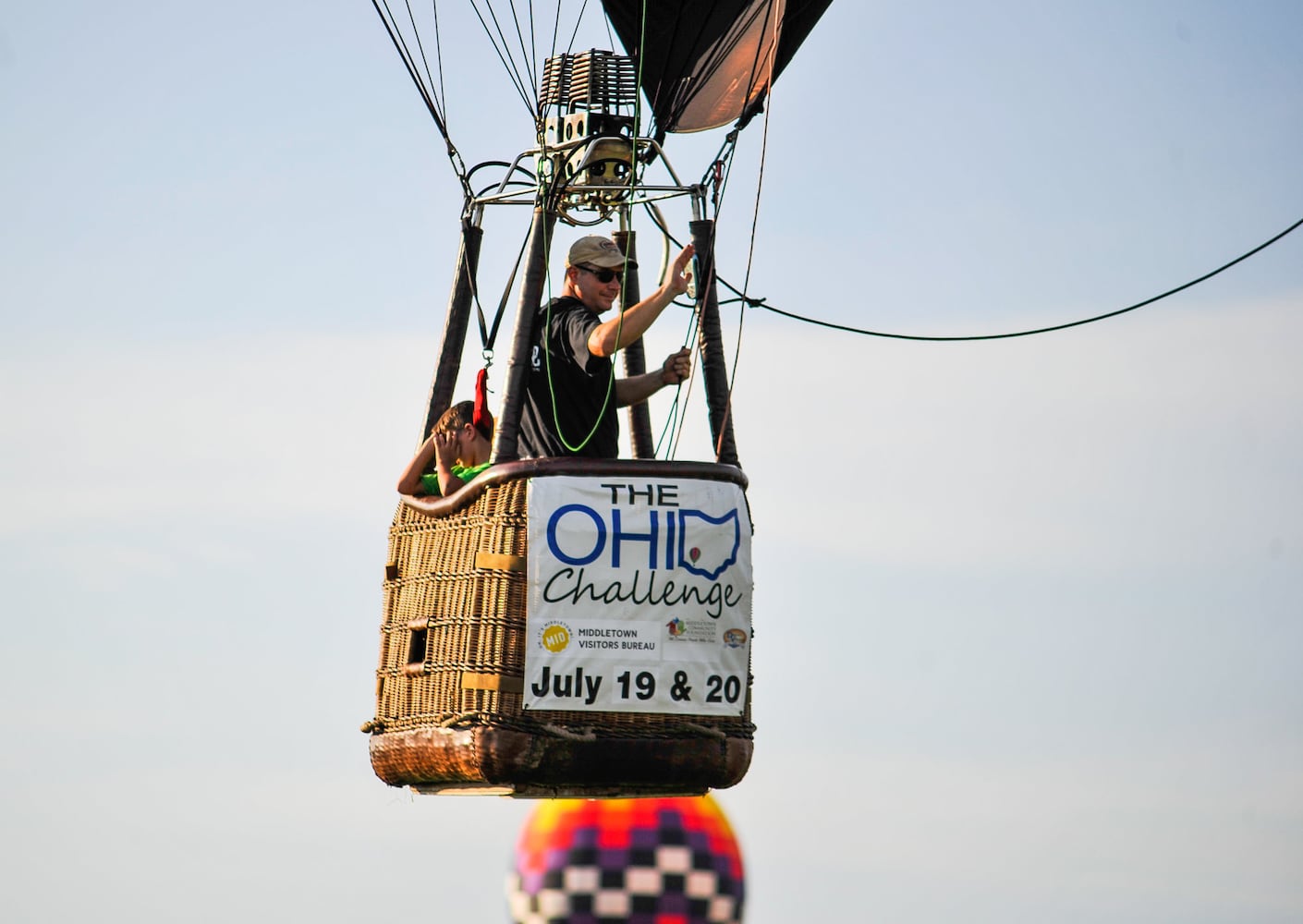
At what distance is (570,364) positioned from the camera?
11.8m

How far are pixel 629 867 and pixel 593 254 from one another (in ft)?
23.1

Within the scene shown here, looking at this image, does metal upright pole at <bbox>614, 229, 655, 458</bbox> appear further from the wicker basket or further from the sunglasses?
the wicker basket

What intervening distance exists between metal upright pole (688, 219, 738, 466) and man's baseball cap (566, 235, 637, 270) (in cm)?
37

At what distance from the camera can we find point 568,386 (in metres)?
11.8

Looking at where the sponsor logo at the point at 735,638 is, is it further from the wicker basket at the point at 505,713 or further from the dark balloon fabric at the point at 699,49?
the dark balloon fabric at the point at 699,49

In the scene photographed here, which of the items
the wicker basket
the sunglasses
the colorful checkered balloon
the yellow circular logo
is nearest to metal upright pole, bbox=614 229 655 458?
the sunglasses

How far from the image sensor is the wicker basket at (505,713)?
11.0 m

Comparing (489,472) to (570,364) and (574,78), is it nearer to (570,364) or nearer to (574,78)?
(570,364)

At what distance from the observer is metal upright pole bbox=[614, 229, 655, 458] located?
12836mm

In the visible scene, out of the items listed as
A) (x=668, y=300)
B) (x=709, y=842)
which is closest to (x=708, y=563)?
(x=668, y=300)

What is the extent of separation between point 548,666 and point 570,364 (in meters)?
1.48

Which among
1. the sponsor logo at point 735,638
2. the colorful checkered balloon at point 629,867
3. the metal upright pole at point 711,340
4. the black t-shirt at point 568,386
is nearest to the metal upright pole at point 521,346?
the black t-shirt at point 568,386

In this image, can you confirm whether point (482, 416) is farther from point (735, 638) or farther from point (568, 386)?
point (735, 638)

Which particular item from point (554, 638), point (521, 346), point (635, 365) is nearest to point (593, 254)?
point (521, 346)
